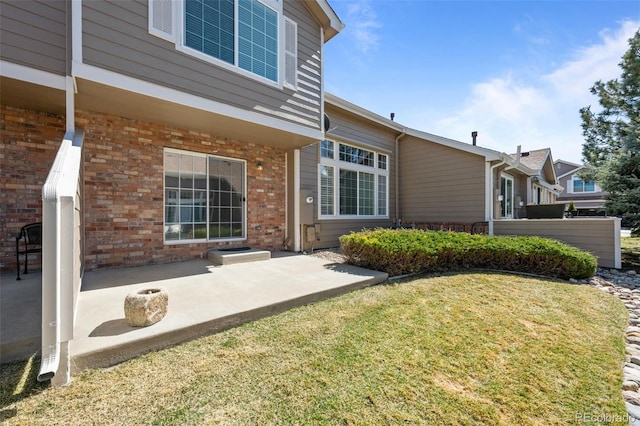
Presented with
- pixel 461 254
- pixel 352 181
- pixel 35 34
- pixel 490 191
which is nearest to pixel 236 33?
pixel 35 34

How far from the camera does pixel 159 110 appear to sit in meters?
4.74

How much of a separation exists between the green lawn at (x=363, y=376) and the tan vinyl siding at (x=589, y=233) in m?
4.43

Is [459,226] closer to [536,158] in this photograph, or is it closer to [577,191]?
[536,158]

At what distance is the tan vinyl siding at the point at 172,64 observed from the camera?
12.2 ft

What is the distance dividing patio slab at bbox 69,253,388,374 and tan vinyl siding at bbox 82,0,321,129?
316 cm

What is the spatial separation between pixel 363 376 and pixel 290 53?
21.1ft

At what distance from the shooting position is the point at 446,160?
9.68 metres

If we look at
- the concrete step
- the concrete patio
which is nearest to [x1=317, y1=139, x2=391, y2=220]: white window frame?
the concrete step

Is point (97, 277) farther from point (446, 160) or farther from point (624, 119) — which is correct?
point (624, 119)

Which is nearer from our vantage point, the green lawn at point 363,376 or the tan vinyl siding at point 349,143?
the green lawn at point 363,376

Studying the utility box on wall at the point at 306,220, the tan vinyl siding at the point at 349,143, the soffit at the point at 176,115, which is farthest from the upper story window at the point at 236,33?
the utility box on wall at the point at 306,220

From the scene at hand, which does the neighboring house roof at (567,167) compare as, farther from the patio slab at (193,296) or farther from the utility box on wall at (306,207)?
the patio slab at (193,296)

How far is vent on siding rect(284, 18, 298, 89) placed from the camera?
597 cm

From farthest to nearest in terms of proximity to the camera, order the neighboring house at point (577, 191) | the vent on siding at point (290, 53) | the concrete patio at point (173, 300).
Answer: the neighboring house at point (577, 191) < the vent on siding at point (290, 53) < the concrete patio at point (173, 300)
